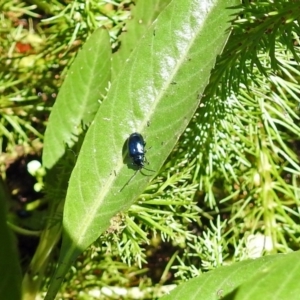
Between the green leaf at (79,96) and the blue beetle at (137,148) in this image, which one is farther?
the green leaf at (79,96)

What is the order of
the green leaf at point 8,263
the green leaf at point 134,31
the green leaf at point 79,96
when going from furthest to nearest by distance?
1. the green leaf at point 134,31
2. the green leaf at point 79,96
3. the green leaf at point 8,263

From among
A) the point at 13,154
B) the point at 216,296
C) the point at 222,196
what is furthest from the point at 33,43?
the point at 216,296

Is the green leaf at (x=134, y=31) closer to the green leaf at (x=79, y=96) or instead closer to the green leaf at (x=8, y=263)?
the green leaf at (x=79, y=96)

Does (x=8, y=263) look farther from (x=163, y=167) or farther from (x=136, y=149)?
(x=163, y=167)

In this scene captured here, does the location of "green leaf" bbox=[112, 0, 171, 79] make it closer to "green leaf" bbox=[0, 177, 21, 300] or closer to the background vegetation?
the background vegetation

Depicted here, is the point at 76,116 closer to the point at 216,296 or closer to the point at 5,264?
the point at 216,296

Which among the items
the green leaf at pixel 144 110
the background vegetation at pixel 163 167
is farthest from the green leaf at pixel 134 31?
the green leaf at pixel 144 110
